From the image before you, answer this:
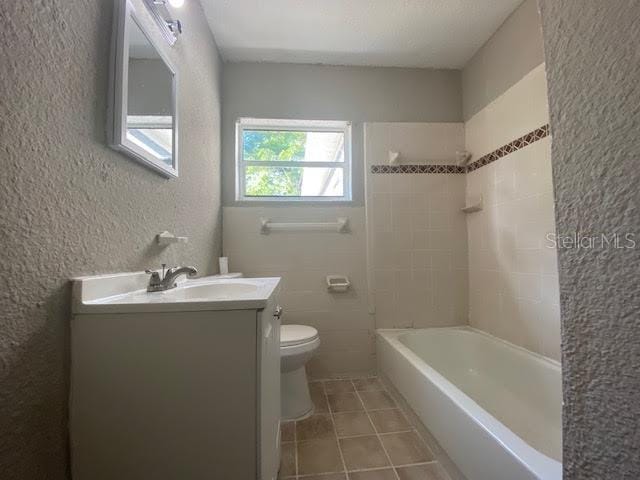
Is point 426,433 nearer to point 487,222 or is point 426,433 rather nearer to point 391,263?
point 391,263

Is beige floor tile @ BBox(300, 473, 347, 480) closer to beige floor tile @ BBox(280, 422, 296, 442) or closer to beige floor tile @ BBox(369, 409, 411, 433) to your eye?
beige floor tile @ BBox(280, 422, 296, 442)

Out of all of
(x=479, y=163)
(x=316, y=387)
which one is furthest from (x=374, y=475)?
(x=479, y=163)

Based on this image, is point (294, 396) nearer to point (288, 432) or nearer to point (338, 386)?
point (288, 432)

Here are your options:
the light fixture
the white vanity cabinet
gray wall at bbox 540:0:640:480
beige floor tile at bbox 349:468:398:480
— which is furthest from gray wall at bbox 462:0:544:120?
beige floor tile at bbox 349:468:398:480

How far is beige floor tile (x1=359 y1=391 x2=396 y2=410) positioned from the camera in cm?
179

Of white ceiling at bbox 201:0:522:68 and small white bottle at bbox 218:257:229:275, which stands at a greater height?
white ceiling at bbox 201:0:522:68

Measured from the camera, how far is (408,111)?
237 cm

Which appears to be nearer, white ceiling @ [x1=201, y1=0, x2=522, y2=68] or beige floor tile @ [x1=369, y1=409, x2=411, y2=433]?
beige floor tile @ [x1=369, y1=409, x2=411, y2=433]

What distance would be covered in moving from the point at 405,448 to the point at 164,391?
1.18 meters

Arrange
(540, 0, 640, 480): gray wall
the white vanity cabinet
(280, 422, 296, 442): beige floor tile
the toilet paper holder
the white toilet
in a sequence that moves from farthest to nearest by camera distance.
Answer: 1. the toilet paper holder
2. the white toilet
3. (280, 422, 296, 442): beige floor tile
4. the white vanity cabinet
5. (540, 0, 640, 480): gray wall

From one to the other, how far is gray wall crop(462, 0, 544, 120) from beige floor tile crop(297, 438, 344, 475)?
2.27m

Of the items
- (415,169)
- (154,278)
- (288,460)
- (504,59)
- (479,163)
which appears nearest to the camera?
(154,278)

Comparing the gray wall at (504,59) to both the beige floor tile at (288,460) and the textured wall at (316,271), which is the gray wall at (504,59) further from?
the beige floor tile at (288,460)

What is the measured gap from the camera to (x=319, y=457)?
135cm
